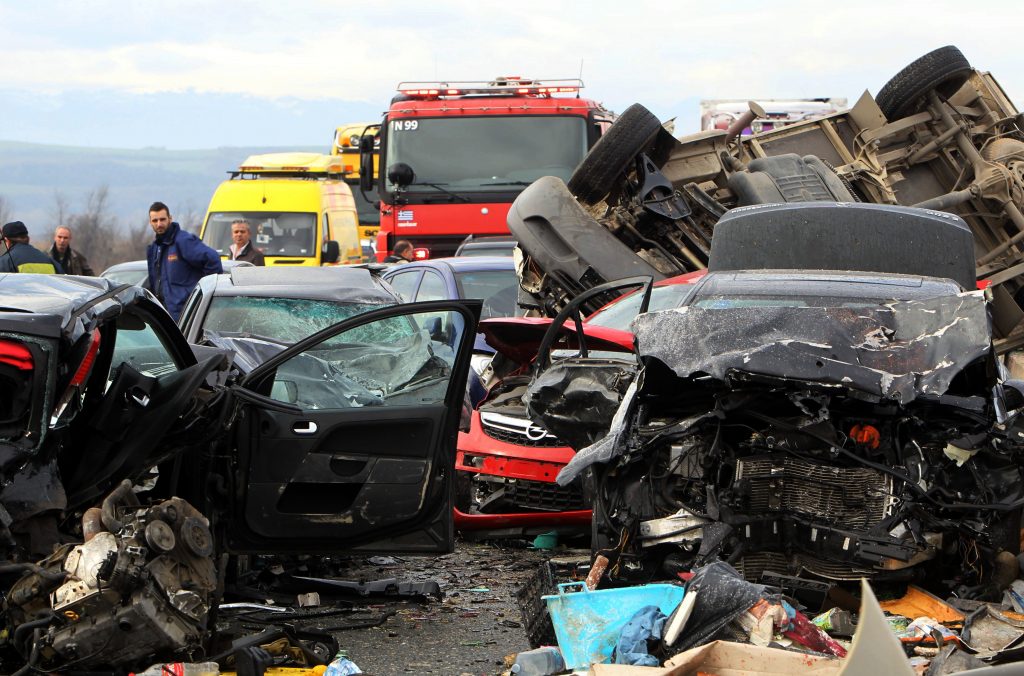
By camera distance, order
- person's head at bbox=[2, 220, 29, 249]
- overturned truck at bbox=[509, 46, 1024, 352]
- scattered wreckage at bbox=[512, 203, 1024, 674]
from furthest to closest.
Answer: person's head at bbox=[2, 220, 29, 249] → overturned truck at bbox=[509, 46, 1024, 352] → scattered wreckage at bbox=[512, 203, 1024, 674]

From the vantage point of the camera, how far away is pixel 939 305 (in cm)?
582

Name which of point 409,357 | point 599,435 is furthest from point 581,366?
point 409,357

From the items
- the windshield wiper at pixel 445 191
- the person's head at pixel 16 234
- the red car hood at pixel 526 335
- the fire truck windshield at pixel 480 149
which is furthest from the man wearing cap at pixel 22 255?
the red car hood at pixel 526 335

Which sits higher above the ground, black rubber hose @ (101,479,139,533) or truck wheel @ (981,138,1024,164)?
truck wheel @ (981,138,1024,164)

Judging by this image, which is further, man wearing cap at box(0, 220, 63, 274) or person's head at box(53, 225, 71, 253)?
person's head at box(53, 225, 71, 253)

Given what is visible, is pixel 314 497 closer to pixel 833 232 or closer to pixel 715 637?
pixel 715 637

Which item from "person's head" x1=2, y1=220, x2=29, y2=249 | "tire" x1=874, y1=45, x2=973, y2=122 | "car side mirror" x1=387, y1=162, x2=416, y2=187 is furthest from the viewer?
"car side mirror" x1=387, y1=162, x2=416, y2=187

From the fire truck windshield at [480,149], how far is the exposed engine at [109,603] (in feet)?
39.9

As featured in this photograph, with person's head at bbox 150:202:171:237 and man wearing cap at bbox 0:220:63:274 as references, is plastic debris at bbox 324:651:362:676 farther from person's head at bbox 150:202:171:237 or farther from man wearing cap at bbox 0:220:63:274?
man wearing cap at bbox 0:220:63:274

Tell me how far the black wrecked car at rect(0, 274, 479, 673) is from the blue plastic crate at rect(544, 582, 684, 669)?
1.30m

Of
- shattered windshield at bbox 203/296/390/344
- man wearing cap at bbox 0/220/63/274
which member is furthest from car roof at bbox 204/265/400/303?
man wearing cap at bbox 0/220/63/274

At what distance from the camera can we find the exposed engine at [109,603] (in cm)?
460

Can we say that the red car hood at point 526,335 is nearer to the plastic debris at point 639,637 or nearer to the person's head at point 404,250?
the plastic debris at point 639,637

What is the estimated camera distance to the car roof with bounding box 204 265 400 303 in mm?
9086
